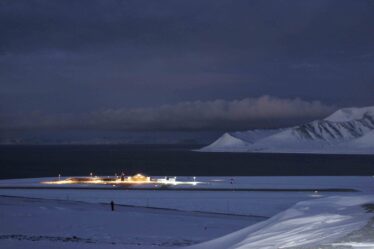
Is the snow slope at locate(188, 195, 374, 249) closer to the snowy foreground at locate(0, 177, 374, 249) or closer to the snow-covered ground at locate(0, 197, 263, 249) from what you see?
the snowy foreground at locate(0, 177, 374, 249)

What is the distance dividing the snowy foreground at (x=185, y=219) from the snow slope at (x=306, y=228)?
3cm

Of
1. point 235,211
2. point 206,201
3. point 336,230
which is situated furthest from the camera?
point 206,201

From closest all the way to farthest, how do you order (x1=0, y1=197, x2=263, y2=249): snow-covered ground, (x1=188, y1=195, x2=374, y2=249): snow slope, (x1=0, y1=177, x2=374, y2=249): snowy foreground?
1. (x1=188, y1=195, x2=374, y2=249): snow slope
2. (x1=0, y1=177, x2=374, y2=249): snowy foreground
3. (x1=0, y1=197, x2=263, y2=249): snow-covered ground

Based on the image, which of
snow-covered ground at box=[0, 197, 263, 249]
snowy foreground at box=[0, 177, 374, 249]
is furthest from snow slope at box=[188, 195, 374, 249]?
snow-covered ground at box=[0, 197, 263, 249]

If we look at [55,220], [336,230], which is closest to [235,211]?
[55,220]

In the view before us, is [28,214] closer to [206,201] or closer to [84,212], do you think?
[84,212]

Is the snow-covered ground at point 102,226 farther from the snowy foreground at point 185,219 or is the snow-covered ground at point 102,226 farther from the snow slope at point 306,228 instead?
the snow slope at point 306,228

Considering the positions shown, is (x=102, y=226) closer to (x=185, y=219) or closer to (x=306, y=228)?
(x=185, y=219)

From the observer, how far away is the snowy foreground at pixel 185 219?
16.6m

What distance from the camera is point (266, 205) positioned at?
34781 millimetres

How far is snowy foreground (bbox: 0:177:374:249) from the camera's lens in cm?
1663

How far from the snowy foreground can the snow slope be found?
0.09 ft

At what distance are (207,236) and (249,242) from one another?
302 inches

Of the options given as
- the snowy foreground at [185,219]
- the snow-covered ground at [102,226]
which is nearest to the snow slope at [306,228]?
the snowy foreground at [185,219]
